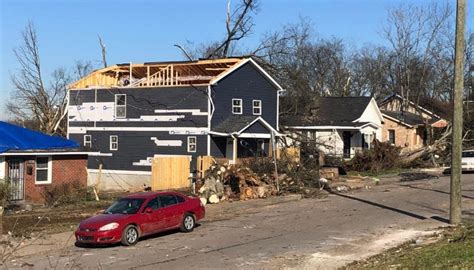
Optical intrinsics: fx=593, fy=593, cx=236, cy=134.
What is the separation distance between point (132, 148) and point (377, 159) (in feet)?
57.5

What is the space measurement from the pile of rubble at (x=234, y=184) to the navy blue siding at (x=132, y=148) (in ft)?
20.9

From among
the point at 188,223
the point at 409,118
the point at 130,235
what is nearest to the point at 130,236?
the point at 130,235

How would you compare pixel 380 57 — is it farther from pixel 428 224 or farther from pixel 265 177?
pixel 428 224

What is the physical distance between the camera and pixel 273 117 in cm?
3959

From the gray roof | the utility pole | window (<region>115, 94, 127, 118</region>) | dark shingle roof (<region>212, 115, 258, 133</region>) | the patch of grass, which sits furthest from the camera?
the gray roof

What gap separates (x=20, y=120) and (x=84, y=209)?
43051 millimetres

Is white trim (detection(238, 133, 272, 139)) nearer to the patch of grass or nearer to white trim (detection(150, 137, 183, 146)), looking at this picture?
white trim (detection(150, 137, 183, 146))

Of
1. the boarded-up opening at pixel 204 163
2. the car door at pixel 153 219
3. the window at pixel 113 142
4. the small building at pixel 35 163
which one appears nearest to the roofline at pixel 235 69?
the boarded-up opening at pixel 204 163

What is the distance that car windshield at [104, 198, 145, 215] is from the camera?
1644 centimetres

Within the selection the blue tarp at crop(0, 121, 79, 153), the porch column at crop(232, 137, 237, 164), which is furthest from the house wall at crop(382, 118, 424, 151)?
the blue tarp at crop(0, 121, 79, 153)

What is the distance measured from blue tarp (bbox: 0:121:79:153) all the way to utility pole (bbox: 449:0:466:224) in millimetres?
18669

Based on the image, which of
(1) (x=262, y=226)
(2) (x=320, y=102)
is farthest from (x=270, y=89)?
(1) (x=262, y=226)

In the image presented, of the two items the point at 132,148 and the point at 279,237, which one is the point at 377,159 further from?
the point at 279,237

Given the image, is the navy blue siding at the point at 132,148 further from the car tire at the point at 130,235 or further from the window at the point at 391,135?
the window at the point at 391,135
